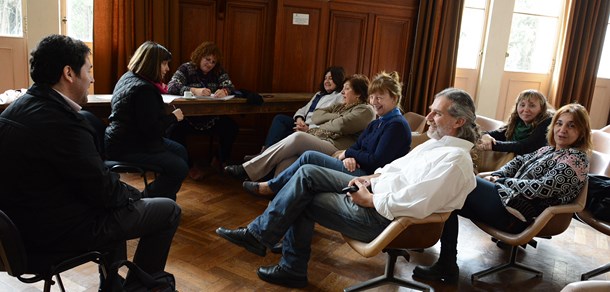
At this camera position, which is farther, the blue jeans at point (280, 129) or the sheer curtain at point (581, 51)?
the sheer curtain at point (581, 51)

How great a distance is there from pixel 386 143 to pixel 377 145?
0.10 metres

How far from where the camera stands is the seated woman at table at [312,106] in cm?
414

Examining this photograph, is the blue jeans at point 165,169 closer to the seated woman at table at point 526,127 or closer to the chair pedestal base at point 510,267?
the chair pedestal base at point 510,267

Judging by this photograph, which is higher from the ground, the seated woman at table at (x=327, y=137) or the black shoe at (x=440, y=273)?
the seated woman at table at (x=327, y=137)

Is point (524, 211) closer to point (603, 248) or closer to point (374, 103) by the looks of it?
point (374, 103)

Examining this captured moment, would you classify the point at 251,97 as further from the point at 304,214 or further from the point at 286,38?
the point at 304,214

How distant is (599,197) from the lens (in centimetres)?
272

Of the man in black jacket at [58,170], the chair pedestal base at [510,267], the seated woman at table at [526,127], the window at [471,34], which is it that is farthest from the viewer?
the window at [471,34]

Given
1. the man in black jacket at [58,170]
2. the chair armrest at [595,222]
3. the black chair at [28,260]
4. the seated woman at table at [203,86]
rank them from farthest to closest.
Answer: the seated woman at table at [203,86] < the chair armrest at [595,222] < the man in black jacket at [58,170] < the black chair at [28,260]

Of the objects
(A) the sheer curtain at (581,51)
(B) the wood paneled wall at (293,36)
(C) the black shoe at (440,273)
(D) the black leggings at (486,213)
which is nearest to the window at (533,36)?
(A) the sheer curtain at (581,51)

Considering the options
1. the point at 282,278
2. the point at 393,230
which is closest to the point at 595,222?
the point at 393,230

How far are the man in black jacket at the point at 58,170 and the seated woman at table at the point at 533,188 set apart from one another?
5.52 feet

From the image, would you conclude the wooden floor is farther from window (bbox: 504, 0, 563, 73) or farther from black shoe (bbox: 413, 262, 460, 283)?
window (bbox: 504, 0, 563, 73)

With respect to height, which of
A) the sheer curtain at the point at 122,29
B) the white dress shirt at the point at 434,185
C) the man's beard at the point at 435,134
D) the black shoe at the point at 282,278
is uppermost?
the sheer curtain at the point at 122,29
